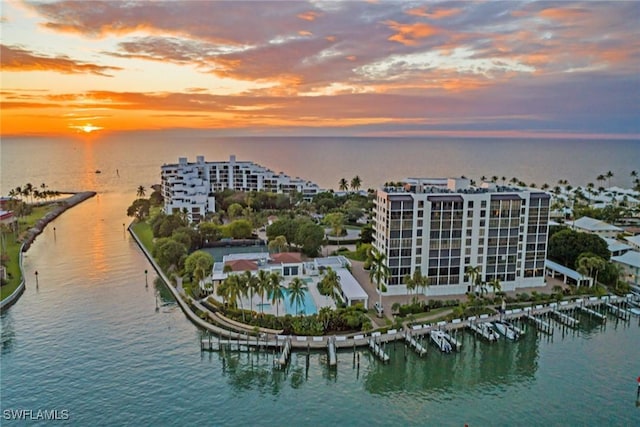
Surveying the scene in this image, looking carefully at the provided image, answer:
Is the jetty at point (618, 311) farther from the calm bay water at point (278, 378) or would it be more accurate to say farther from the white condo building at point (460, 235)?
the white condo building at point (460, 235)

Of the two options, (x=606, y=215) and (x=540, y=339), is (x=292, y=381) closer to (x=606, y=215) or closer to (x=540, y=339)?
(x=540, y=339)

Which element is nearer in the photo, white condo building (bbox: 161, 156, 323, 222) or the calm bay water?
the calm bay water

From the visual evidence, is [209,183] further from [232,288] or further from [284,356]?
[284,356]

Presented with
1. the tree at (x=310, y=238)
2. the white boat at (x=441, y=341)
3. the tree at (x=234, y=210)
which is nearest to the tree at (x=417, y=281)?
the white boat at (x=441, y=341)

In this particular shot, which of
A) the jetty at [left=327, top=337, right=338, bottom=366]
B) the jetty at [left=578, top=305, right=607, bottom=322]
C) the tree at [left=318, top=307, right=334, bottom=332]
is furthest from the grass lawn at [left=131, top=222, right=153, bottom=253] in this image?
the jetty at [left=578, top=305, right=607, bottom=322]

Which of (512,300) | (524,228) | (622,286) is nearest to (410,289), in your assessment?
(512,300)

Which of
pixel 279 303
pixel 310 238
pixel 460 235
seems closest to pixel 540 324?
pixel 460 235

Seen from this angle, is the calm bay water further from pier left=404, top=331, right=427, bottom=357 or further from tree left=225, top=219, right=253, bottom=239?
tree left=225, top=219, right=253, bottom=239
